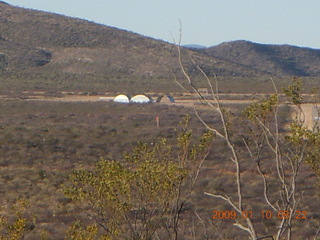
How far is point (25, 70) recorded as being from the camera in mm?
108812

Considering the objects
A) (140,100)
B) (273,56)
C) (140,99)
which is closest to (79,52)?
(140,99)

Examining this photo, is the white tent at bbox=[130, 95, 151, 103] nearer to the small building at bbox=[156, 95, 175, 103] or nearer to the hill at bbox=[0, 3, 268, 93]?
the small building at bbox=[156, 95, 175, 103]

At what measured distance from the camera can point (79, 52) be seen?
11994cm

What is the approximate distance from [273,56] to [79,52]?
6770cm

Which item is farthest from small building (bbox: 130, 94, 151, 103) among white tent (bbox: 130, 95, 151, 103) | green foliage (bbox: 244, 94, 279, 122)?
green foliage (bbox: 244, 94, 279, 122)

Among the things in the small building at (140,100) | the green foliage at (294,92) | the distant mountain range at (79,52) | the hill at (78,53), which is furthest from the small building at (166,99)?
the green foliage at (294,92)

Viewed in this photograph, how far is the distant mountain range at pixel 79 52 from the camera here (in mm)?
111250

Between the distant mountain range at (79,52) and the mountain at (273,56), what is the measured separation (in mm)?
37211

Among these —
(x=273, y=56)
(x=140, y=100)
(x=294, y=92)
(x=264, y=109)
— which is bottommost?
(x=273, y=56)

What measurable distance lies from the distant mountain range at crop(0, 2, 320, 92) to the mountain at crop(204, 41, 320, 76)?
3721 centimetres

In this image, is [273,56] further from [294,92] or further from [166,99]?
[294,92]

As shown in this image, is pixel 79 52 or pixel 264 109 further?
pixel 79 52

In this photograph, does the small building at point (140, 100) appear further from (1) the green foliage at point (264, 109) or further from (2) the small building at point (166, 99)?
(1) the green foliage at point (264, 109)

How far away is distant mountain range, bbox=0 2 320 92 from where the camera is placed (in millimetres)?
111250
